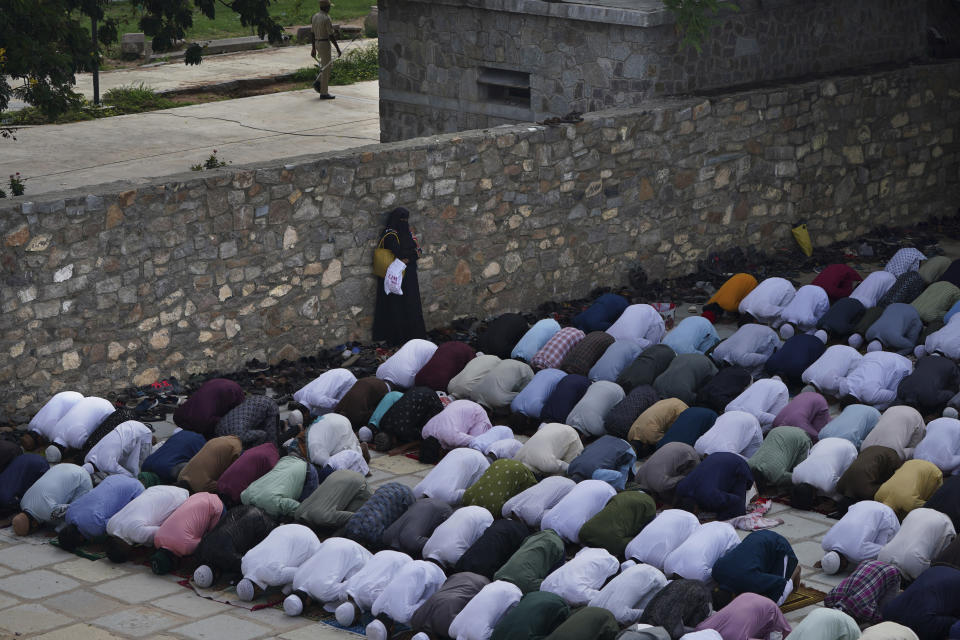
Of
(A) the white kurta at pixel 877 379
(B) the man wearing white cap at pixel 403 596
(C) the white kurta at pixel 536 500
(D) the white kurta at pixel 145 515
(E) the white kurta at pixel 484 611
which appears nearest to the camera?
(E) the white kurta at pixel 484 611

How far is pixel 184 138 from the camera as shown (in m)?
20.1

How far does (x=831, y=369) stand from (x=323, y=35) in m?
12.7

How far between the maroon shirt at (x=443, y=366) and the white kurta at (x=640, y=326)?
153 cm

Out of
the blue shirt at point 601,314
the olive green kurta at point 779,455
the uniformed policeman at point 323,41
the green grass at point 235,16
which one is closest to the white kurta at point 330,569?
the olive green kurta at point 779,455

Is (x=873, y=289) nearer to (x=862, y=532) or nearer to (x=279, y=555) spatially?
(x=862, y=532)

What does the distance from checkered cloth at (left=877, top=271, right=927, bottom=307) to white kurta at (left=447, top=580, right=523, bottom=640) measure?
6875 millimetres

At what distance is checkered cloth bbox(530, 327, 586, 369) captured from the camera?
39.8 ft

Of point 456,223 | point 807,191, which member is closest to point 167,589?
point 456,223

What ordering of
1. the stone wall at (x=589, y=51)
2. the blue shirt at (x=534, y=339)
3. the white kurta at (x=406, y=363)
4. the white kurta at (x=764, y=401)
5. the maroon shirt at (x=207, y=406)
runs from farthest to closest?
the stone wall at (x=589, y=51) → the blue shirt at (x=534, y=339) → the white kurta at (x=406, y=363) → the white kurta at (x=764, y=401) → the maroon shirt at (x=207, y=406)

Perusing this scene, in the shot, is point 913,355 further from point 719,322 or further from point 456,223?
point 456,223

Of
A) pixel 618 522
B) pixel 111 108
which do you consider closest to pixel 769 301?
pixel 618 522

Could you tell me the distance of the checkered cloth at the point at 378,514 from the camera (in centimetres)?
909

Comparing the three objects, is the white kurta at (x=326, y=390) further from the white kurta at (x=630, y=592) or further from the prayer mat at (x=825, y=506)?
the white kurta at (x=630, y=592)

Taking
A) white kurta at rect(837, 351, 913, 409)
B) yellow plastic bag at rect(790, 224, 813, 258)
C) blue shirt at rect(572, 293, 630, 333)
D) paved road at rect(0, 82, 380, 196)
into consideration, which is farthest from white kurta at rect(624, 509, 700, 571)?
paved road at rect(0, 82, 380, 196)
